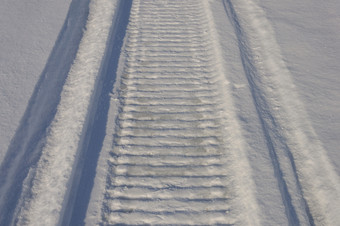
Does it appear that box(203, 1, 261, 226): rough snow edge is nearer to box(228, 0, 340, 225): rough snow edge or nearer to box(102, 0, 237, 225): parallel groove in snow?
box(102, 0, 237, 225): parallel groove in snow

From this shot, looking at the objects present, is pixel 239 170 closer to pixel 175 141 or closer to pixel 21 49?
pixel 175 141

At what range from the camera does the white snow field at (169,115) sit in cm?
215

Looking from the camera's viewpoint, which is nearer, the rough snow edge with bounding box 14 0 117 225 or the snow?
the rough snow edge with bounding box 14 0 117 225

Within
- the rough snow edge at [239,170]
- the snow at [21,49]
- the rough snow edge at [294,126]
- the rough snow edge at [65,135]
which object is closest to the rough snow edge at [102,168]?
the rough snow edge at [65,135]

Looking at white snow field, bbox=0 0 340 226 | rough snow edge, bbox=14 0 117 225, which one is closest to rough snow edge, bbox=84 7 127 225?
white snow field, bbox=0 0 340 226

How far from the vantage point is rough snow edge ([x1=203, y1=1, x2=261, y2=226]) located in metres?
2.05

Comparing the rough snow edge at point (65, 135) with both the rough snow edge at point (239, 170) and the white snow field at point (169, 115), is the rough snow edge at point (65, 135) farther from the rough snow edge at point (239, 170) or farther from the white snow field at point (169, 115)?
the rough snow edge at point (239, 170)

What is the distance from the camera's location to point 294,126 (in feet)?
8.43

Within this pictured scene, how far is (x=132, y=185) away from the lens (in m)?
2.26

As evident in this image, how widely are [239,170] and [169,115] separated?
30.0 inches

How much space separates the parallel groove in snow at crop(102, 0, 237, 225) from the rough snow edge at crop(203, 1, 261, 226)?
6 centimetres

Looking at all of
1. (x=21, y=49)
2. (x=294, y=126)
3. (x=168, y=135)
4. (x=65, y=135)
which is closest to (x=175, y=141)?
(x=168, y=135)

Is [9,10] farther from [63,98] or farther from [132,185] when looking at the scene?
[132,185]

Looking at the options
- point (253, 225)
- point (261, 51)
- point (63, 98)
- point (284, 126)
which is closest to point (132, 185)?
point (253, 225)
